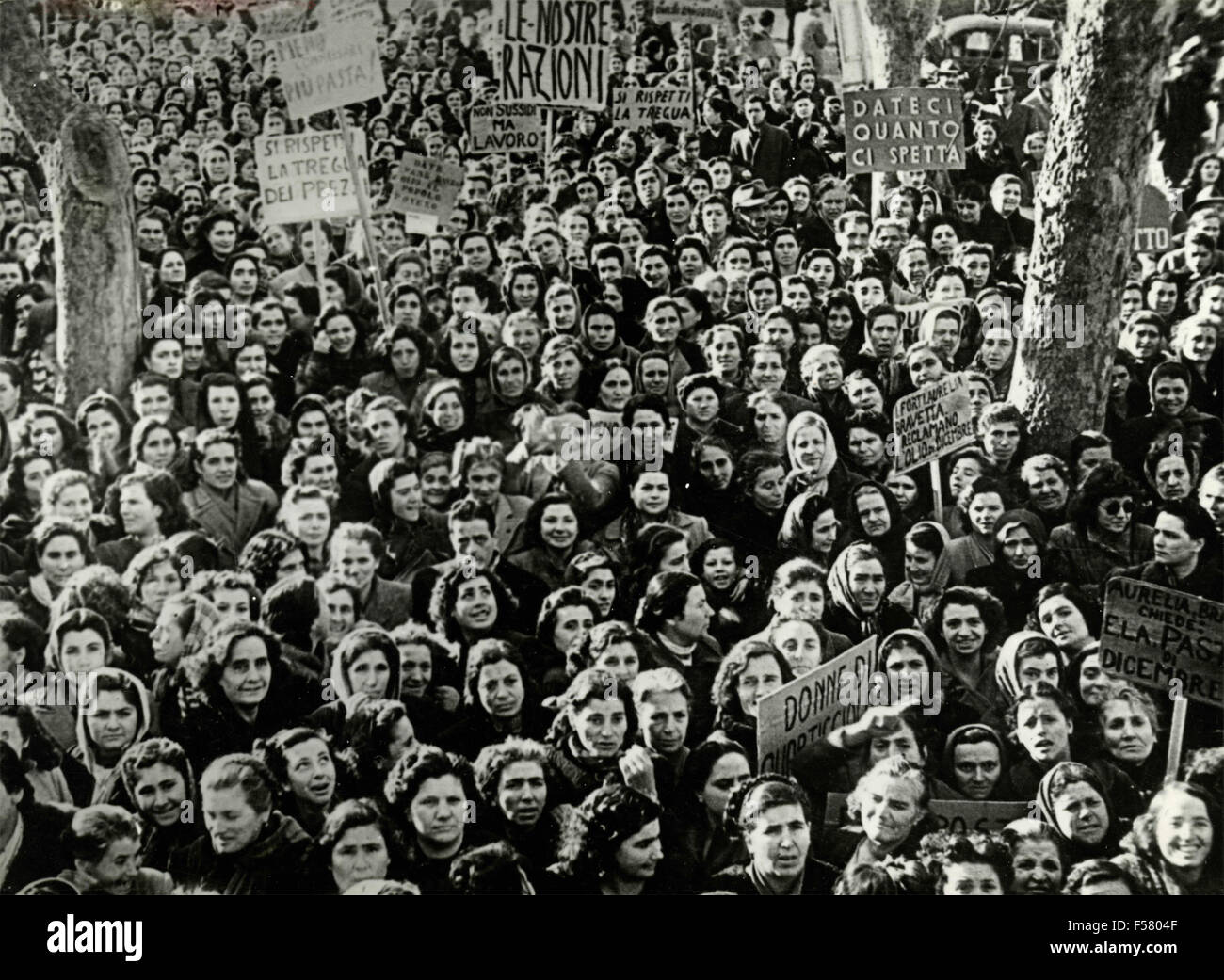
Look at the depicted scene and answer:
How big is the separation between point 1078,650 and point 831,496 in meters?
0.86

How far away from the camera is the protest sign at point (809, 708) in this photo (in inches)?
157

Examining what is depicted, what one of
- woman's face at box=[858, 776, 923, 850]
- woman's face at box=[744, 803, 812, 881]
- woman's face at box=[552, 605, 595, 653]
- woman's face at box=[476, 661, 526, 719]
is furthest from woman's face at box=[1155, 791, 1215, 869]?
woman's face at box=[476, 661, 526, 719]

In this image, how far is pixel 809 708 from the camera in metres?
4.01

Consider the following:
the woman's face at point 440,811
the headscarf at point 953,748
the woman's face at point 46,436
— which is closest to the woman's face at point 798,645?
the headscarf at point 953,748

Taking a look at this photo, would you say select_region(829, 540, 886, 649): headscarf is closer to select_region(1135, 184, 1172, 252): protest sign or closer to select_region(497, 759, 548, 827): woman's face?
select_region(497, 759, 548, 827): woman's face

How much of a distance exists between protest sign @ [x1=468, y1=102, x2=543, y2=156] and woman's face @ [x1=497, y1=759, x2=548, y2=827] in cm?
184

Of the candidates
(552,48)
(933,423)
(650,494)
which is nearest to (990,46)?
(933,423)

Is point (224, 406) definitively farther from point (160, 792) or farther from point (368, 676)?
point (160, 792)

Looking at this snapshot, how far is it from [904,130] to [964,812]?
2.06 meters

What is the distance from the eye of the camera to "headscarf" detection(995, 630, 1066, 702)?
13.3ft

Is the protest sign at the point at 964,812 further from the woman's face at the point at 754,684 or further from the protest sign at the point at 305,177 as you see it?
the protest sign at the point at 305,177
